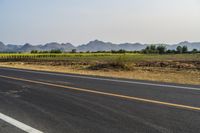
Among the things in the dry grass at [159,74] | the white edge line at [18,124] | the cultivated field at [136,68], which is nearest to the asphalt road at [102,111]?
the white edge line at [18,124]

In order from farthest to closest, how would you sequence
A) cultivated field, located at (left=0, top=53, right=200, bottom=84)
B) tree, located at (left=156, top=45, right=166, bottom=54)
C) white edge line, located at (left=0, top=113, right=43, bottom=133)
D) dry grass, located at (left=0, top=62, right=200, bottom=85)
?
tree, located at (left=156, top=45, right=166, bottom=54)
cultivated field, located at (left=0, top=53, right=200, bottom=84)
dry grass, located at (left=0, top=62, right=200, bottom=85)
white edge line, located at (left=0, top=113, right=43, bottom=133)

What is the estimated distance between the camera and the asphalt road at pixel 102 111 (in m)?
6.24

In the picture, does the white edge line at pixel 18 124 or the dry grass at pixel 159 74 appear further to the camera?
the dry grass at pixel 159 74

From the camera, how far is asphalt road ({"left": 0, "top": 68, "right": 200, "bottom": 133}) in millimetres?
6238

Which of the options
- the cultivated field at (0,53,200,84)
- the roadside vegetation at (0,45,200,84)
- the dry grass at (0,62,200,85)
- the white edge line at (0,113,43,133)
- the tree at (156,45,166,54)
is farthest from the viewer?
the tree at (156,45,166,54)

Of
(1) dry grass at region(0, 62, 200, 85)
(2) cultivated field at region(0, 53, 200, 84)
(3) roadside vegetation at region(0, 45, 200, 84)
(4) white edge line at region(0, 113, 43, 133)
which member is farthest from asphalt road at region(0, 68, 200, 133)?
(3) roadside vegetation at region(0, 45, 200, 84)

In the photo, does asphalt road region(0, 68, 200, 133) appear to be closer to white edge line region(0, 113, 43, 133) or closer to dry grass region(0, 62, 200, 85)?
white edge line region(0, 113, 43, 133)

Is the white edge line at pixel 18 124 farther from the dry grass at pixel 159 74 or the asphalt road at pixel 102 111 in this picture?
the dry grass at pixel 159 74

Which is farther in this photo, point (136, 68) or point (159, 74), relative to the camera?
point (136, 68)

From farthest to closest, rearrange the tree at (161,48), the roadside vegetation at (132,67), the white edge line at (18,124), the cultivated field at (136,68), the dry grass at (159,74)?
the tree at (161,48) → the roadside vegetation at (132,67) → the cultivated field at (136,68) → the dry grass at (159,74) → the white edge line at (18,124)

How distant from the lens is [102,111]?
7766mm

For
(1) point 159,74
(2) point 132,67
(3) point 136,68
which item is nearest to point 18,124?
(1) point 159,74

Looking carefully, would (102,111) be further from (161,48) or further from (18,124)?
(161,48)

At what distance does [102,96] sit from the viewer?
10117 mm
